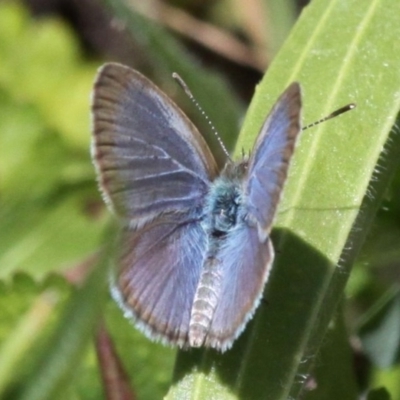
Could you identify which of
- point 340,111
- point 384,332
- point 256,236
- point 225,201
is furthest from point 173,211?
point 384,332

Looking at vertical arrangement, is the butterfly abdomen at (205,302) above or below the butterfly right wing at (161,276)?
above

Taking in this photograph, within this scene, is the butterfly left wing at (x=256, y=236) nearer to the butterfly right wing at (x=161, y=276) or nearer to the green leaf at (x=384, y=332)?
the butterfly right wing at (x=161, y=276)

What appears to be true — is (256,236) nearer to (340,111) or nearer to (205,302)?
(205,302)

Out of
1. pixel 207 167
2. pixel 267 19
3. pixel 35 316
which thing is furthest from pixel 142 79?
pixel 267 19

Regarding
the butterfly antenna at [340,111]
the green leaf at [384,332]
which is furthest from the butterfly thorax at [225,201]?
the green leaf at [384,332]

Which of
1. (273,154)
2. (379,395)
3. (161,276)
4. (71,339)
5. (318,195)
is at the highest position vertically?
(273,154)
